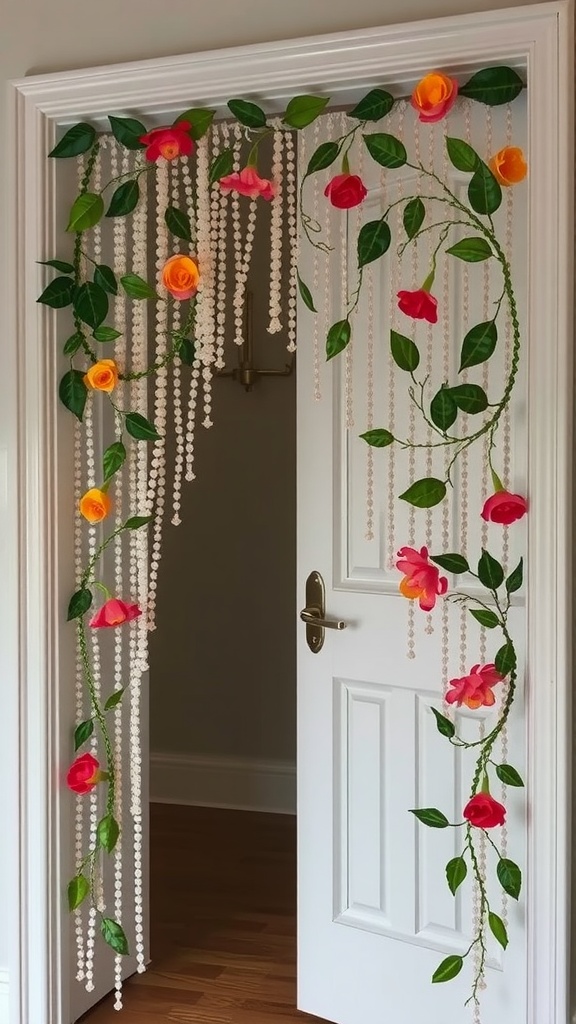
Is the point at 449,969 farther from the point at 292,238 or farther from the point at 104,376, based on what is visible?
the point at 292,238

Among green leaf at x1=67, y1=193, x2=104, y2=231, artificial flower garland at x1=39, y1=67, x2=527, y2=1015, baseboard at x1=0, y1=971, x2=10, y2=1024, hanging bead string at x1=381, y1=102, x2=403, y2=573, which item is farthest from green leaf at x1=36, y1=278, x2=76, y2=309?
baseboard at x1=0, y1=971, x2=10, y2=1024

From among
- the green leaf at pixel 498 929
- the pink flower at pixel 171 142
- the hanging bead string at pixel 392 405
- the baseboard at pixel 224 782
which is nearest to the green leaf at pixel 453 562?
the hanging bead string at pixel 392 405

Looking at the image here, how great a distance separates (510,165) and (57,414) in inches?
44.1

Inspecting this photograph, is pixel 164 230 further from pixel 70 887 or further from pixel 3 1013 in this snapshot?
pixel 3 1013

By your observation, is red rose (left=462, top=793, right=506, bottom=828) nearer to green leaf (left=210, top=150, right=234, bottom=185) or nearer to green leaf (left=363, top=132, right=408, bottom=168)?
green leaf (left=363, top=132, right=408, bottom=168)

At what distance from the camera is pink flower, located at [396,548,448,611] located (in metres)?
2.01

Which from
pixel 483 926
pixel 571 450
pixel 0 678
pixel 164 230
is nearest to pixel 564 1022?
pixel 483 926

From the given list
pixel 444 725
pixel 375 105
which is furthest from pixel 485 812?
pixel 375 105

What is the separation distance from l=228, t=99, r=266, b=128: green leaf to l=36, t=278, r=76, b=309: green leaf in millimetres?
519

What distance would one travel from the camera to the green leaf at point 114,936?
7.53 ft

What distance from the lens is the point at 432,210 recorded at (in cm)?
218

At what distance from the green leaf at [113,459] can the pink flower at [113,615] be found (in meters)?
0.28

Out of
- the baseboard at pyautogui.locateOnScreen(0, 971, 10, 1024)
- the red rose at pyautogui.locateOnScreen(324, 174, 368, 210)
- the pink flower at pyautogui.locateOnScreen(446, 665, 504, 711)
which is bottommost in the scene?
the baseboard at pyautogui.locateOnScreen(0, 971, 10, 1024)

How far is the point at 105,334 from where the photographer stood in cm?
226
